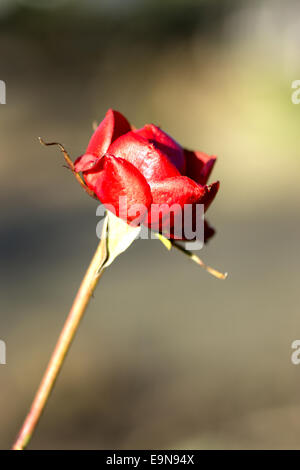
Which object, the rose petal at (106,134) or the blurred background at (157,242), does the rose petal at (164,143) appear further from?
the blurred background at (157,242)

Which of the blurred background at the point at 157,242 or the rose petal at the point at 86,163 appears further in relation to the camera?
the blurred background at the point at 157,242

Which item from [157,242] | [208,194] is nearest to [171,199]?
[208,194]

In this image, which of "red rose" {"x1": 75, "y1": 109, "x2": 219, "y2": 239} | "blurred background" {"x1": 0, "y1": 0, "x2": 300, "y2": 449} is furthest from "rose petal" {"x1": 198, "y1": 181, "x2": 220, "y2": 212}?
"blurred background" {"x1": 0, "y1": 0, "x2": 300, "y2": 449}

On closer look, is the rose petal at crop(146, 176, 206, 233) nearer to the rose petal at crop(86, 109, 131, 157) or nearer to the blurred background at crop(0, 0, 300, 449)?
the rose petal at crop(86, 109, 131, 157)

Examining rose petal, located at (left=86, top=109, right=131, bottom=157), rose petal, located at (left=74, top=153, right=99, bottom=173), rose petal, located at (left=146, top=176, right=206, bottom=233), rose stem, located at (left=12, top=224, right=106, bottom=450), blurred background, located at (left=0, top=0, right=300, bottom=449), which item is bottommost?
blurred background, located at (left=0, top=0, right=300, bottom=449)

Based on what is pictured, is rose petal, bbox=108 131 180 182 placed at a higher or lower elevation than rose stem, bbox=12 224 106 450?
higher

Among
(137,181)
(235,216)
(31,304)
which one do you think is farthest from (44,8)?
(137,181)

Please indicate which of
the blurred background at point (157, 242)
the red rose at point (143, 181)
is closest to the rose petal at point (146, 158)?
the red rose at point (143, 181)

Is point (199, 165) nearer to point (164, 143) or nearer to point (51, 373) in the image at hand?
point (164, 143)
